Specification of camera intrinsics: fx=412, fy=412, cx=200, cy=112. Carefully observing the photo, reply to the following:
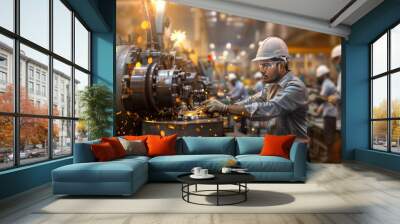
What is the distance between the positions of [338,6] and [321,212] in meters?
5.05

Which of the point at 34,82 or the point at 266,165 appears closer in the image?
the point at 34,82

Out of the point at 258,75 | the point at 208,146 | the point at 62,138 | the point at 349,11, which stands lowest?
the point at 208,146

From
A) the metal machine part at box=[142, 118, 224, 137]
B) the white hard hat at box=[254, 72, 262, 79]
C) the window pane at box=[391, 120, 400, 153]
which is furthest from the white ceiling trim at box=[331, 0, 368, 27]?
the metal machine part at box=[142, 118, 224, 137]

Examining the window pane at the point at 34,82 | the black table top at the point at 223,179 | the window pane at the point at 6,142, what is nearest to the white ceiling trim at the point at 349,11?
the black table top at the point at 223,179

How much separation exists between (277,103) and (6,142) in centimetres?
474

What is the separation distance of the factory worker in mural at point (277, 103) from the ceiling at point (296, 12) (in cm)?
103

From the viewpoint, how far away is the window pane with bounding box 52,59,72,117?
629cm

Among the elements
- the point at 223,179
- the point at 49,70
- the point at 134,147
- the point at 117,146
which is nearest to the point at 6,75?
the point at 49,70

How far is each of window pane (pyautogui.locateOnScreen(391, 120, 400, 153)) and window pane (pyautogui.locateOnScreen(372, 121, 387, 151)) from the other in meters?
0.35

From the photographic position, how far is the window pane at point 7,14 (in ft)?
15.3

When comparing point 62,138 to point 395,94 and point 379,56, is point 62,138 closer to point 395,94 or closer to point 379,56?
point 395,94

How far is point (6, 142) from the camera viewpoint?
15.6 feet

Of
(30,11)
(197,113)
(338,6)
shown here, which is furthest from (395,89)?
(30,11)

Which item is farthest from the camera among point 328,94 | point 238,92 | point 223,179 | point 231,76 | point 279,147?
point 328,94
